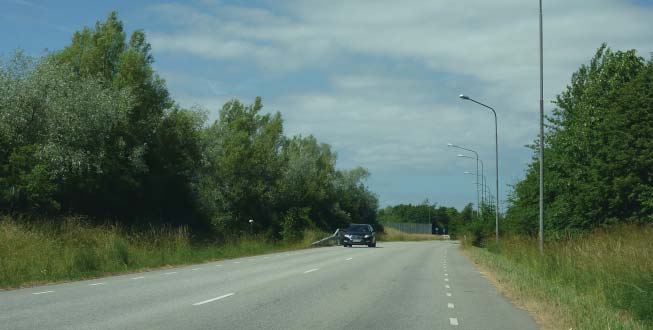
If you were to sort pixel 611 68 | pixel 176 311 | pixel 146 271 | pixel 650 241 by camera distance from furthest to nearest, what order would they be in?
pixel 611 68 → pixel 146 271 → pixel 650 241 → pixel 176 311

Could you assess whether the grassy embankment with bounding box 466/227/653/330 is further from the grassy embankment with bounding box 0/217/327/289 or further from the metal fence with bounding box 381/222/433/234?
the metal fence with bounding box 381/222/433/234

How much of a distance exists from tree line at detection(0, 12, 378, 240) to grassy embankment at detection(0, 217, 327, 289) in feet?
22.9

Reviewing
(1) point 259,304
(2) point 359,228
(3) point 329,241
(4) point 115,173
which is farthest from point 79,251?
(3) point 329,241

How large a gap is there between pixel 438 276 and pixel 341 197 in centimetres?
7922

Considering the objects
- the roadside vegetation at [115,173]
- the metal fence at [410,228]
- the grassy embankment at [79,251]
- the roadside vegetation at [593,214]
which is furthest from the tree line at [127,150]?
the metal fence at [410,228]

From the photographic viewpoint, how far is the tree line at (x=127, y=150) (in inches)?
1342

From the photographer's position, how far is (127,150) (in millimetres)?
42312

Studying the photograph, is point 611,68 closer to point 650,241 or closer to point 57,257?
point 650,241

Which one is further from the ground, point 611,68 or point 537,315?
point 611,68

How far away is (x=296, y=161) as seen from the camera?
79562 mm

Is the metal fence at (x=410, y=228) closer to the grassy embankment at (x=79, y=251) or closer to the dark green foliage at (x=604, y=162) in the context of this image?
the dark green foliage at (x=604, y=162)

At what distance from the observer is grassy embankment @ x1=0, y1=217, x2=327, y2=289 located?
18.9 metres

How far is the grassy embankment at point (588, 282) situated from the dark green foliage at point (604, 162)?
197 inches

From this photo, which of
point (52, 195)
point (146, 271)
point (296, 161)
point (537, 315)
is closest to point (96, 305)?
point (537, 315)
